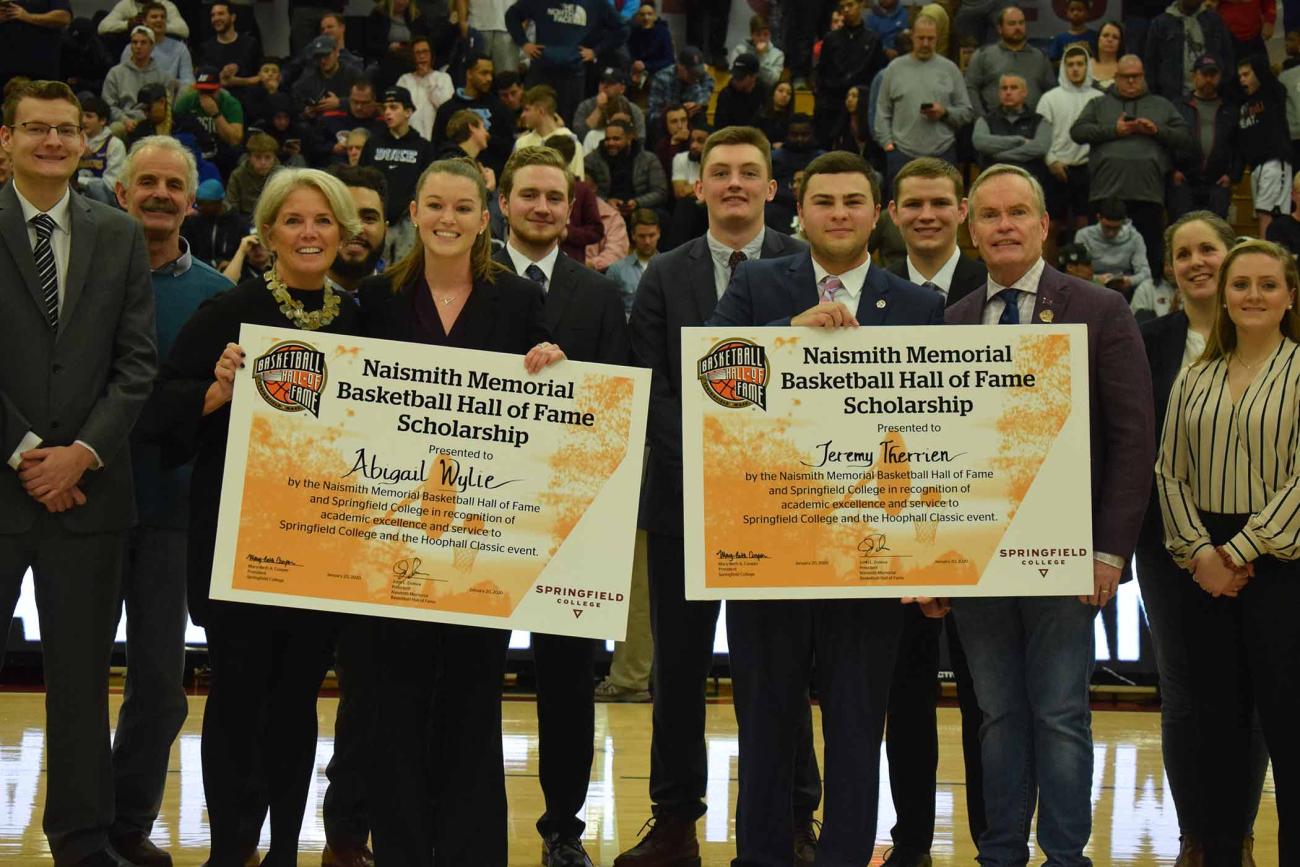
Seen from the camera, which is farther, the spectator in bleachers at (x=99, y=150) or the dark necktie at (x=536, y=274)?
the spectator in bleachers at (x=99, y=150)

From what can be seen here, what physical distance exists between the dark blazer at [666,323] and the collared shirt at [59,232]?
1556 mm

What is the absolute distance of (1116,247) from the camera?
36.2 ft

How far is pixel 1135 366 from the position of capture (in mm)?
3852

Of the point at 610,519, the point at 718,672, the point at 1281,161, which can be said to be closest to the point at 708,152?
the point at 610,519

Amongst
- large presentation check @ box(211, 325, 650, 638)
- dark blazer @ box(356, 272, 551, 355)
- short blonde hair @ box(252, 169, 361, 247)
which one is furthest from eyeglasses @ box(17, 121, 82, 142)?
dark blazer @ box(356, 272, 551, 355)

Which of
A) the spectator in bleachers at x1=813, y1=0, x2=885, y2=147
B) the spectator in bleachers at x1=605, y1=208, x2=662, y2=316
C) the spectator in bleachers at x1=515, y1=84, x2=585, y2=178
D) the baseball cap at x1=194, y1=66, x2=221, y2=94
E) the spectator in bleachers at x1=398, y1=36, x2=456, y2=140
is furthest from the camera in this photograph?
the spectator in bleachers at x1=813, y1=0, x2=885, y2=147

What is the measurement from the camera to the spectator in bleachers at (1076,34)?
43.9 ft

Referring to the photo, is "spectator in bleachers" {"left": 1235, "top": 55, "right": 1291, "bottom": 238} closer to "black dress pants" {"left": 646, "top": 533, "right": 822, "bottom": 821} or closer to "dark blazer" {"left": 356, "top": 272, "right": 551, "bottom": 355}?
"black dress pants" {"left": 646, "top": 533, "right": 822, "bottom": 821}

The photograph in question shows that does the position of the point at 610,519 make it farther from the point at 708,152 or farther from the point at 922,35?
the point at 922,35

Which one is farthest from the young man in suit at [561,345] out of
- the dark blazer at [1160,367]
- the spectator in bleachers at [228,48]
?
the spectator in bleachers at [228,48]

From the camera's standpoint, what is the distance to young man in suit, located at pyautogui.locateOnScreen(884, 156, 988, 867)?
14.2 feet

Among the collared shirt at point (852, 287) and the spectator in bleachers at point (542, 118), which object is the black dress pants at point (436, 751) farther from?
the spectator in bleachers at point (542, 118)

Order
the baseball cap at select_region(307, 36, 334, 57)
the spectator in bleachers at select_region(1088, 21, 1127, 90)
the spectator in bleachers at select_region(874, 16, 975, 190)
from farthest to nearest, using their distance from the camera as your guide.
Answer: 1. the baseball cap at select_region(307, 36, 334, 57)
2. the spectator in bleachers at select_region(1088, 21, 1127, 90)
3. the spectator in bleachers at select_region(874, 16, 975, 190)

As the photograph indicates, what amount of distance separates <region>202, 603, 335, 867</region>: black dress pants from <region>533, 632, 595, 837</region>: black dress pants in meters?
0.71
